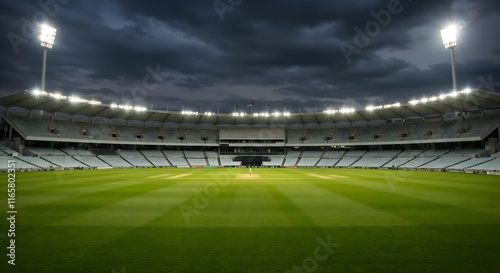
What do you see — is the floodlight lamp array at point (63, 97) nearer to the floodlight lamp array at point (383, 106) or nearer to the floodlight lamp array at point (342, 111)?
the floodlight lamp array at point (342, 111)

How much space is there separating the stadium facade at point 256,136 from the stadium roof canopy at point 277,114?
7.9 inches

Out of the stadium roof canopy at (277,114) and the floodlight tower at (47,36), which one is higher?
the floodlight tower at (47,36)

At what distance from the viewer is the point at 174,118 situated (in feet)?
270

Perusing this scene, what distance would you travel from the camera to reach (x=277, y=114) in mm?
77875

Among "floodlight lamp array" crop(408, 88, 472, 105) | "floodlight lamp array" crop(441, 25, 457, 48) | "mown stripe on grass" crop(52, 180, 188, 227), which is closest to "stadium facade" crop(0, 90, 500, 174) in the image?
"floodlight lamp array" crop(408, 88, 472, 105)

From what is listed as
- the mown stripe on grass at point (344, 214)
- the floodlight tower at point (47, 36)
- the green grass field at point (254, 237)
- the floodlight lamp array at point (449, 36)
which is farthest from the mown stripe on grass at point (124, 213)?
the floodlight lamp array at point (449, 36)

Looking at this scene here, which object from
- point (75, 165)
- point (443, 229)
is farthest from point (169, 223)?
point (75, 165)

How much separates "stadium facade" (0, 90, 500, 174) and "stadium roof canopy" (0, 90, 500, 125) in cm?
20

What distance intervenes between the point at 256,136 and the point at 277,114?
14.8m

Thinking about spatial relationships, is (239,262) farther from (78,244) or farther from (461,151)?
(461,151)

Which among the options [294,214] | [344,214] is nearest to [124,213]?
[294,214]

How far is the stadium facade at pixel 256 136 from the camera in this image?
5441cm

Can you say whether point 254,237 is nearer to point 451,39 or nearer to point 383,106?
point 451,39

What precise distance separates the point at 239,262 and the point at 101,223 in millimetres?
6590
